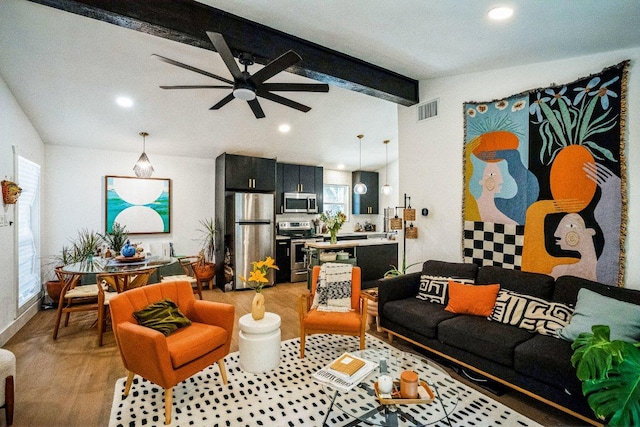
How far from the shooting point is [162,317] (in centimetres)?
242

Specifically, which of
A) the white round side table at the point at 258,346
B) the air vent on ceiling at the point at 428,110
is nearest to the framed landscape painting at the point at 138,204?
the white round side table at the point at 258,346

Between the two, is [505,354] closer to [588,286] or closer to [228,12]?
[588,286]

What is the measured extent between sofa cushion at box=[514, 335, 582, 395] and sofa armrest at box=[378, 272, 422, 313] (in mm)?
1251

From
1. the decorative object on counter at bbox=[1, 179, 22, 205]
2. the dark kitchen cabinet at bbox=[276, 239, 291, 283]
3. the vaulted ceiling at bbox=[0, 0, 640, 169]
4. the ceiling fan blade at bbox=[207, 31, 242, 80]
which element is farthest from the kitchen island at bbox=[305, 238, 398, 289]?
the decorative object on counter at bbox=[1, 179, 22, 205]

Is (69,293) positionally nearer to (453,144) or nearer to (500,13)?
(453,144)

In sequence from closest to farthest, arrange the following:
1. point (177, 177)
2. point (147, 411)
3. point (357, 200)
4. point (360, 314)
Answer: point (147, 411) → point (360, 314) → point (177, 177) → point (357, 200)

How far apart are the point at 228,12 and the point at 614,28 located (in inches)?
115

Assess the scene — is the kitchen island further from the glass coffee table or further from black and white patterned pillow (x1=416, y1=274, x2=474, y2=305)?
the glass coffee table

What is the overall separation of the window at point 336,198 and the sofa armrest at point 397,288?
4079mm

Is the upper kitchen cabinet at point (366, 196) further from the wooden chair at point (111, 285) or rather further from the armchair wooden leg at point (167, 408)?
the armchair wooden leg at point (167, 408)

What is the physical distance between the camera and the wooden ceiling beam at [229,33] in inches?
81.0

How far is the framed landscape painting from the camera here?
5.07m

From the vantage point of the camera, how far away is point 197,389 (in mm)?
2420

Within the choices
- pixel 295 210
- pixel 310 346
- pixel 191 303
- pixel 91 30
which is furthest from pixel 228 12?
pixel 295 210
